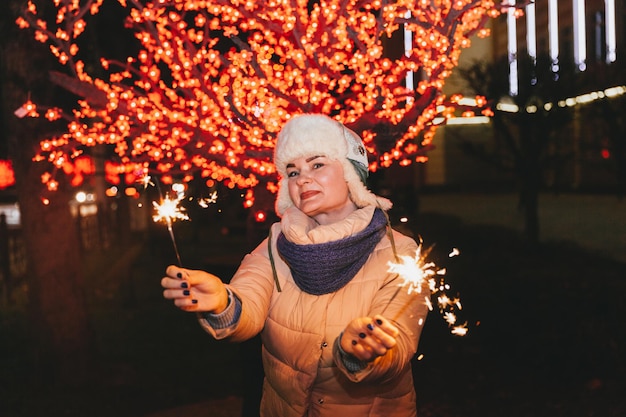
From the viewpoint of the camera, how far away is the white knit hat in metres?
3.19

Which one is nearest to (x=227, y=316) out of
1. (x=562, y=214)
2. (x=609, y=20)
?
(x=562, y=214)

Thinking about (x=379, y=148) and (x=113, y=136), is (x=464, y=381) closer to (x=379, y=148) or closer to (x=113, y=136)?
(x=379, y=148)

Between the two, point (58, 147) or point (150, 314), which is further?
point (150, 314)

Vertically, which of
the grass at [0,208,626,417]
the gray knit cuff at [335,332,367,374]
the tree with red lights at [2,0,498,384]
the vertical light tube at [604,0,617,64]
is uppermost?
the vertical light tube at [604,0,617,64]

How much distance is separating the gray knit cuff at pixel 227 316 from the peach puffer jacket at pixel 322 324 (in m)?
0.04

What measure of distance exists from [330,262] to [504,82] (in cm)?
1231

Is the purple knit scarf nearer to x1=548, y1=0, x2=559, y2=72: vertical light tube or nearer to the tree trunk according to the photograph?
the tree trunk

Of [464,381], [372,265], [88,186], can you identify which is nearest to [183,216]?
[372,265]

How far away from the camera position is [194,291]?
264 centimetres

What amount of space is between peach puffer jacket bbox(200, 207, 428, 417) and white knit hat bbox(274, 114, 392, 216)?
15cm

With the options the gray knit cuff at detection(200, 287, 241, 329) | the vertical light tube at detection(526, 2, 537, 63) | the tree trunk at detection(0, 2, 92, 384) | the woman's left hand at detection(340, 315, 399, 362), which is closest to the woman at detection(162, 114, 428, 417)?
the gray knit cuff at detection(200, 287, 241, 329)

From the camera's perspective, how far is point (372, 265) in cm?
303

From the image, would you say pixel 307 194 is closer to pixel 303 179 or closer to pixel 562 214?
pixel 303 179

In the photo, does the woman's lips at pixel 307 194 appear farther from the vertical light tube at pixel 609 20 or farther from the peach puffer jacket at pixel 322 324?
the vertical light tube at pixel 609 20
